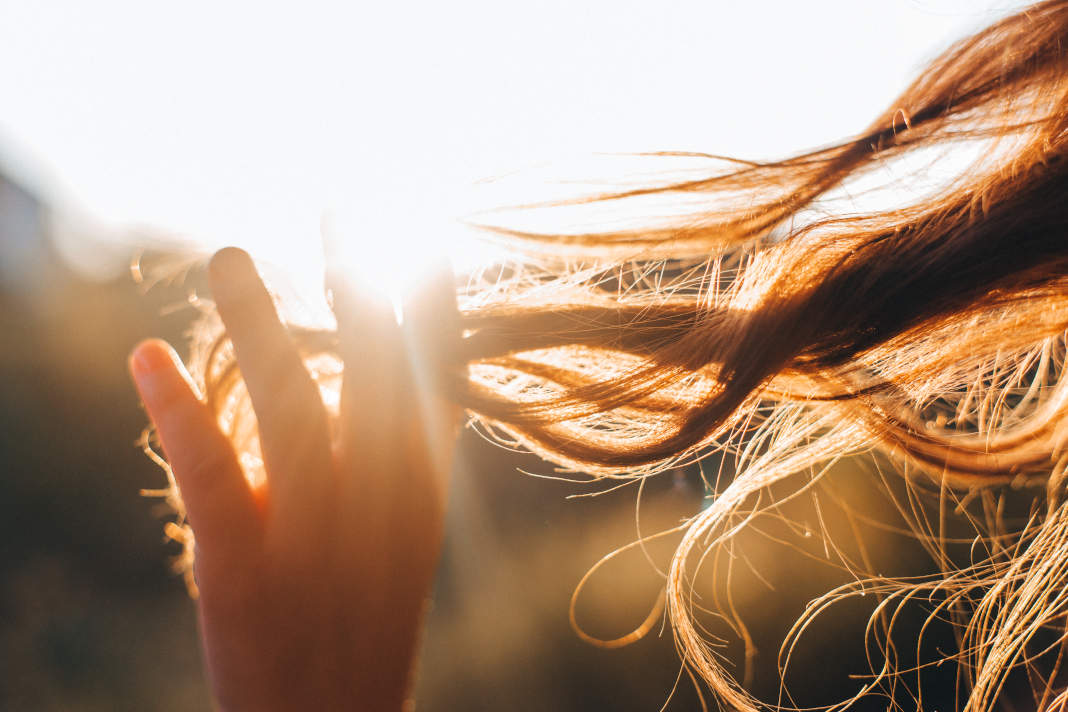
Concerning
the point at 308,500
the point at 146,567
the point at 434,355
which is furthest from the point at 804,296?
the point at 146,567

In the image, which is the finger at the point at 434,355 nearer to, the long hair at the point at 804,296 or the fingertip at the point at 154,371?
the long hair at the point at 804,296

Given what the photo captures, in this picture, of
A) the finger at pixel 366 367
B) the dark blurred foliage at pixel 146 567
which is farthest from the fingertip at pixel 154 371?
the dark blurred foliage at pixel 146 567

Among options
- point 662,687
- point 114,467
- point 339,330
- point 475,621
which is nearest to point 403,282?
point 339,330

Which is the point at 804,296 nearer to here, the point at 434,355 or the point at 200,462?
the point at 434,355

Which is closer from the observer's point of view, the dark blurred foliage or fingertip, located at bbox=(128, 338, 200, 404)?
fingertip, located at bbox=(128, 338, 200, 404)

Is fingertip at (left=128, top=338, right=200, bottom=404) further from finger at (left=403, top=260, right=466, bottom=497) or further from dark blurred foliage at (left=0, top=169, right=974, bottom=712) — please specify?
dark blurred foliage at (left=0, top=169, right=974, bottom=712)

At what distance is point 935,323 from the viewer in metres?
0.49

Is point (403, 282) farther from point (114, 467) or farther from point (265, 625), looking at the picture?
point (114, 467)

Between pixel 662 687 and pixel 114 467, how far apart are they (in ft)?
5.67

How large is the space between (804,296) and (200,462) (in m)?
0.51

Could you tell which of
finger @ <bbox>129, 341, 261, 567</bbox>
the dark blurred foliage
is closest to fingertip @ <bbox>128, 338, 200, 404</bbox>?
finger @ <bbox>129, 341, 261, 567</bbox>

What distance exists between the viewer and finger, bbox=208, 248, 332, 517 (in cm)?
42

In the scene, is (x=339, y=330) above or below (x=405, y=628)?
above

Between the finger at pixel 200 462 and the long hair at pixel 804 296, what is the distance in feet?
0.20
